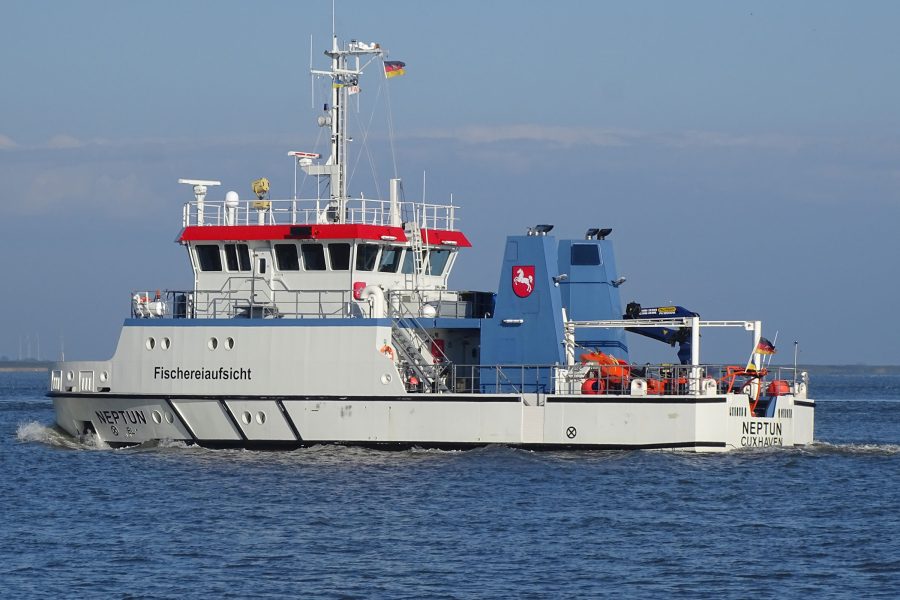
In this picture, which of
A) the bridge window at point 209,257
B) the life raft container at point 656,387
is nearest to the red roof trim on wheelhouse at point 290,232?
the bridge window at point 209,257

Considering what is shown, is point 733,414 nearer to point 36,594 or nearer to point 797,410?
point 797,410

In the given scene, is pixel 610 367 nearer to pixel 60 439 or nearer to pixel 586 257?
pixel 586 257

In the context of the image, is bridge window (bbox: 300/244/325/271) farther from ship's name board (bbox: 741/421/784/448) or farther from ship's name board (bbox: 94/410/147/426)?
ship's name board (bbox: 741/421/784/448)

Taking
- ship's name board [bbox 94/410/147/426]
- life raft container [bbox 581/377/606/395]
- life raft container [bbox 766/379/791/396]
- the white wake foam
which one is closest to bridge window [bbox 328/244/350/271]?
ship's name board [bbox 94/410/147/426]

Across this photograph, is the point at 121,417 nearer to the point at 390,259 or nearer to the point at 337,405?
the point at 337,405

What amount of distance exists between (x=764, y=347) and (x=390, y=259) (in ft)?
25.8

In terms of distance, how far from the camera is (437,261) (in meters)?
32.3

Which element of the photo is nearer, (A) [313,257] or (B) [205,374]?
(B) [205,374]

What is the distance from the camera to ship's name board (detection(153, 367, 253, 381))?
2927 centimetres

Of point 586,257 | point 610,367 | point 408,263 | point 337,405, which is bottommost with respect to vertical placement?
point 337,405

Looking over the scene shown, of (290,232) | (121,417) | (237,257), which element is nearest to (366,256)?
(290,232)

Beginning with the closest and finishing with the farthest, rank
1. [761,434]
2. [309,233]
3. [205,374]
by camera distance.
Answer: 1. [761,434]
2. [205,374]
3. [309,233]

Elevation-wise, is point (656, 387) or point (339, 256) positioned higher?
point (339, 256)

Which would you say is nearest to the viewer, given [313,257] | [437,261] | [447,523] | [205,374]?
[447,523]
